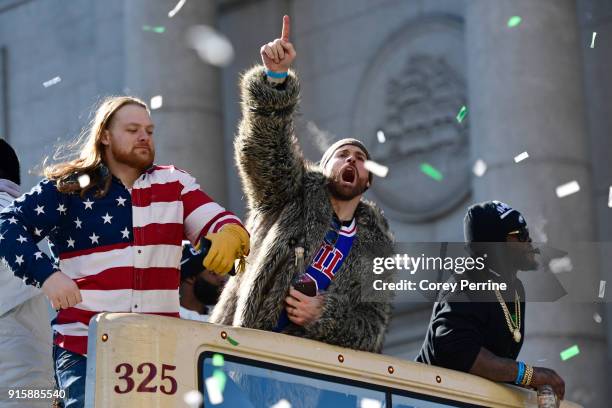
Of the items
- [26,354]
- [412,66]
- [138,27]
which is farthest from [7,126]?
[26,354]

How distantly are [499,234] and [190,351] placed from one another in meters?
2.10

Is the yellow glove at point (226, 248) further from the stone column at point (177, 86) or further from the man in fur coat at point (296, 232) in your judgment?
the stone column at point (177, 86)

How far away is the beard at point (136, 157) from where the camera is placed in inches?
212

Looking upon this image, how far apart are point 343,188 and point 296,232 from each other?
32cm

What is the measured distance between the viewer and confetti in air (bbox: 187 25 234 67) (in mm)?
15953

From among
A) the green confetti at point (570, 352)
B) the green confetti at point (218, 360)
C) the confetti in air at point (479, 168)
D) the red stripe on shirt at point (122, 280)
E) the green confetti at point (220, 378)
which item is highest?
the confetti in air at point (479, 168)

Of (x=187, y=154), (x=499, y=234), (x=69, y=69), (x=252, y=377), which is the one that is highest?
(x=69, y=69)

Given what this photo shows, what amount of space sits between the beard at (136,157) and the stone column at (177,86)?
392 inches

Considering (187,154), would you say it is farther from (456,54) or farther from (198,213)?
(198,213)

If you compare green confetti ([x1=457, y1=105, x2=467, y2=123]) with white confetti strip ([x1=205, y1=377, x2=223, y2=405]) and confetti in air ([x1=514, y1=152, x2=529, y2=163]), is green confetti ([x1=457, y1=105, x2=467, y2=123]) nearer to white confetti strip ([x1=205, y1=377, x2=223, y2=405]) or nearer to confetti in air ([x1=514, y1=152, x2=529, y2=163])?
confetti in air ([x1=514, y1=152, x2=529, y2=163])

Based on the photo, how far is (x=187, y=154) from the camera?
51.3 ft

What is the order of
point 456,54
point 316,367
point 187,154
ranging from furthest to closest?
point 187,154, point 456,54, point 316,367

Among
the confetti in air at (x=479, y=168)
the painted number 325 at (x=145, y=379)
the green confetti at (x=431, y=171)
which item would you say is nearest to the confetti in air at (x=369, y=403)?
the painted number 325 at (x=145, y=379)

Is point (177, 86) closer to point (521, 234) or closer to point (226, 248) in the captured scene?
point (521, 234)
